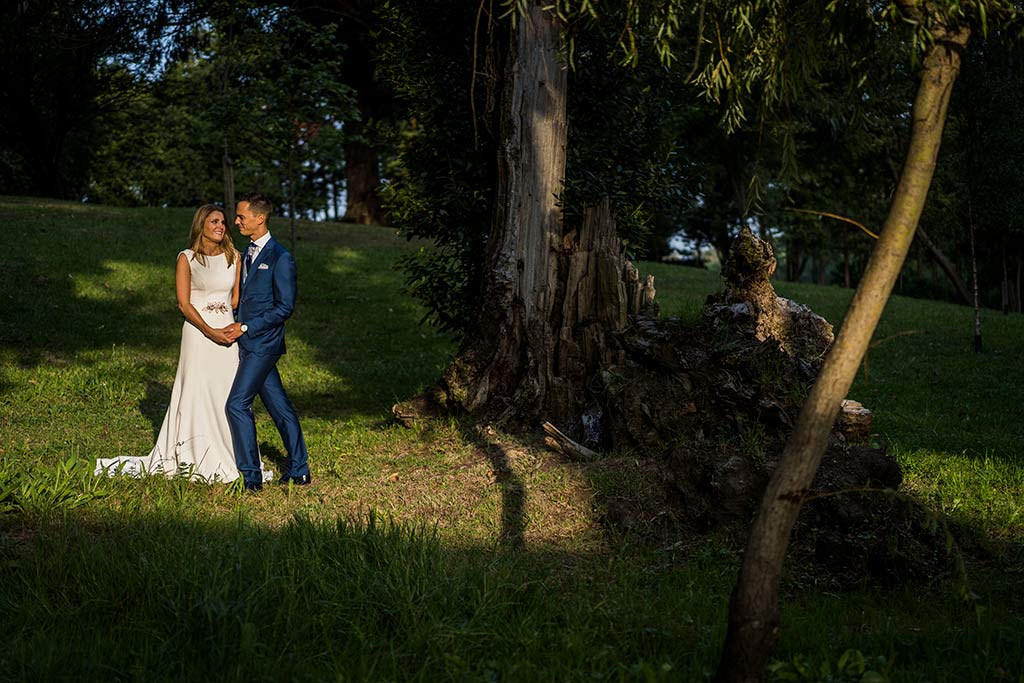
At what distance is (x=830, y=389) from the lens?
3957 millimetres

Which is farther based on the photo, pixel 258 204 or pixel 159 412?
pixel 159 412

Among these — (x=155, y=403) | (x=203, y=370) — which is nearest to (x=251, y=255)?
(x=203, y=370)

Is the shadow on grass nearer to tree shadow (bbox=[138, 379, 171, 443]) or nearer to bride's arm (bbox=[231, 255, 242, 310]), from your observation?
bride's arm (bbox=[231, 255, 242, 310])

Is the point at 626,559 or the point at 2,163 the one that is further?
the point at 2,163

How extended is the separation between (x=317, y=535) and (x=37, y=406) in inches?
287

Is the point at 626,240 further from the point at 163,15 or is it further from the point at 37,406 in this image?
the point at 163,15

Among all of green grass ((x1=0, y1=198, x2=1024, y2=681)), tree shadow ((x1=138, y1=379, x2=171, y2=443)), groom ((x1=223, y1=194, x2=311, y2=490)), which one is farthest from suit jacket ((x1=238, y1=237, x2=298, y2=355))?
tree shadow ((x1=138, y1=379, x2=171, y2=443))

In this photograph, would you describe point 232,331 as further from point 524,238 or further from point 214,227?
point 524,238

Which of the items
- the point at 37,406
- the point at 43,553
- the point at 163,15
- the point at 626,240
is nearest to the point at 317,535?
the point at 43,553

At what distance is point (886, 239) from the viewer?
3.96 meters

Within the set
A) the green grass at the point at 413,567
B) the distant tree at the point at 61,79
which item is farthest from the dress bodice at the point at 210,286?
the distant tree at the point at 61,79

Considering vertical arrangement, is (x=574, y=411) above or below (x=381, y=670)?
above

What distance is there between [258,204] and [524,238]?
2939 millimetres

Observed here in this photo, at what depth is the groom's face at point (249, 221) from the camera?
24.7 feet
